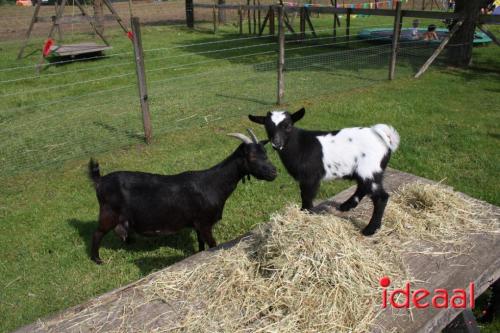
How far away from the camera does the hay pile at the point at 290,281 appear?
2.81m

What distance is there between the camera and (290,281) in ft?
9.66

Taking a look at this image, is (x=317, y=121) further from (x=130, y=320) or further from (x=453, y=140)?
(x=130, y=320)

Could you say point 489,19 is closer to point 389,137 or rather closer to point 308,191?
point 389,137

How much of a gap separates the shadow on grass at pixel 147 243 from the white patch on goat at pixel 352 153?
182cm

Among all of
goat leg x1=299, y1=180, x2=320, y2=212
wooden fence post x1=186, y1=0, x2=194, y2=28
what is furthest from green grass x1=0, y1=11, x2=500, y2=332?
wooden fence post x1=186, y1=0, x2=194, y2=28

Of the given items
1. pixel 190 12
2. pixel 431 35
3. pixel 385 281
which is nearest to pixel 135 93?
pixel 385 281

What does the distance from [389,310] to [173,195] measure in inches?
89.0

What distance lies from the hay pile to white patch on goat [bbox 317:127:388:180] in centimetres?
67

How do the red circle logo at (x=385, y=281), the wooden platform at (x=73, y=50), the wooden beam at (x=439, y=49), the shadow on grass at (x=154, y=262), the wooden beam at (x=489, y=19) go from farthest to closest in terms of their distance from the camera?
the wooden platform at (x=73, y=50) → the wooden beam at (x=439, y=49) → the wooden beam at (x=489, y=19) → the shadow on grass at (x=154, y=262) → the red circle logo at (x=385, y=281)

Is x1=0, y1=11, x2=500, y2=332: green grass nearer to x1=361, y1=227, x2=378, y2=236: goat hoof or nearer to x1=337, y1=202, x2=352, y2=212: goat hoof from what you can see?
x1=337, y1=202, x2=352, y2=212: goat hoof

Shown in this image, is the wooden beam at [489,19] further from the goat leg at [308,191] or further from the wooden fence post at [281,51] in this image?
the goat leg at [308,191]

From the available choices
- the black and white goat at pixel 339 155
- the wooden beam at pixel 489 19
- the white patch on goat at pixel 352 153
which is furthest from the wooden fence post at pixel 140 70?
the wooden beam at pixel 489 19

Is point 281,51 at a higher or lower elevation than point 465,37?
lower

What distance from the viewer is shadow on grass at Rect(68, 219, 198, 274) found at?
4.54 meters
